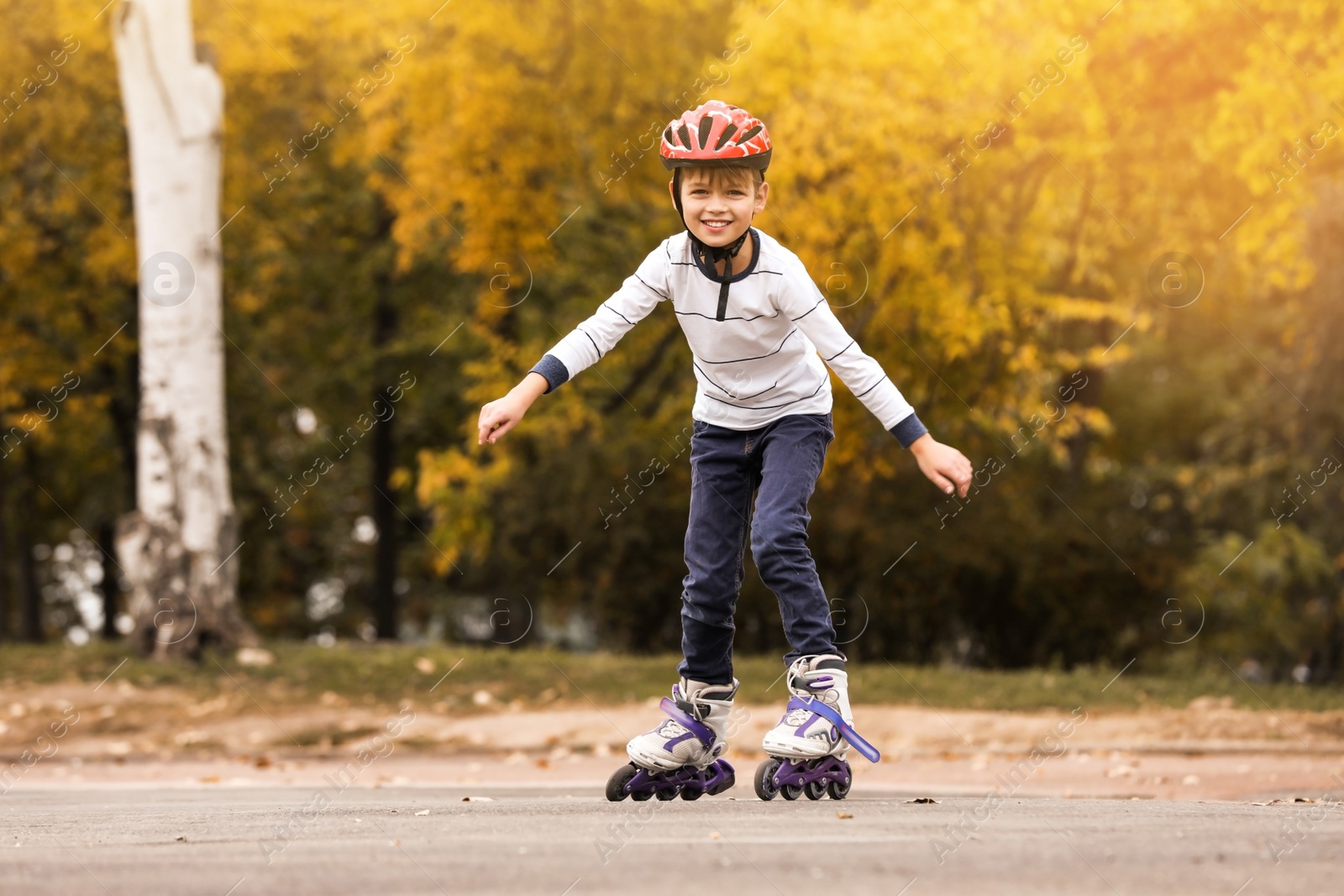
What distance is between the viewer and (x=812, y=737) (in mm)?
4734

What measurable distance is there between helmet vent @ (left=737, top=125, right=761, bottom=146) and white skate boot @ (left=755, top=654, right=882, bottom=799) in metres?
1.66

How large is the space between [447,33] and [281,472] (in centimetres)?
1021

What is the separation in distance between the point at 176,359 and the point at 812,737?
9.18 meters

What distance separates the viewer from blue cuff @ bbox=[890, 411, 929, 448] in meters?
4.64

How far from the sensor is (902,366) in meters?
14.2

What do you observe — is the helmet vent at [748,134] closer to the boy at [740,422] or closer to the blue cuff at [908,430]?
the boy at [740,422]

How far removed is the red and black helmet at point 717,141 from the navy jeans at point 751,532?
0.85 m

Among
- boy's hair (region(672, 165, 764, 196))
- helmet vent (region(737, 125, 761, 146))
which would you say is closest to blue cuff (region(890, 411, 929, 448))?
boy's hair (region(672, 165, 764, 196))

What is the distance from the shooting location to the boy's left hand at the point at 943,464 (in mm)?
4449

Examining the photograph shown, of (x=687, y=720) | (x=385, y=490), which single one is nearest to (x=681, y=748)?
(x=687, y=720)

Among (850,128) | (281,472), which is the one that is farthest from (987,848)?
(281,472)


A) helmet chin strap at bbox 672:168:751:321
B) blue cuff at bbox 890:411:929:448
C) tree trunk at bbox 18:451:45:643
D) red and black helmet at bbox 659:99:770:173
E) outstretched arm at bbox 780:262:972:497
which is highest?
red and black helmet at bbox 659:99:770:173

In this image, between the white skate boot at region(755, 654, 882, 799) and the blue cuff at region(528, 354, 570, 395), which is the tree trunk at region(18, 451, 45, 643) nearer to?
the blue cuff at region(528, 354, 570, 395)

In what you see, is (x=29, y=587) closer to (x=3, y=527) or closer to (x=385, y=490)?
(x=3, y=527)
